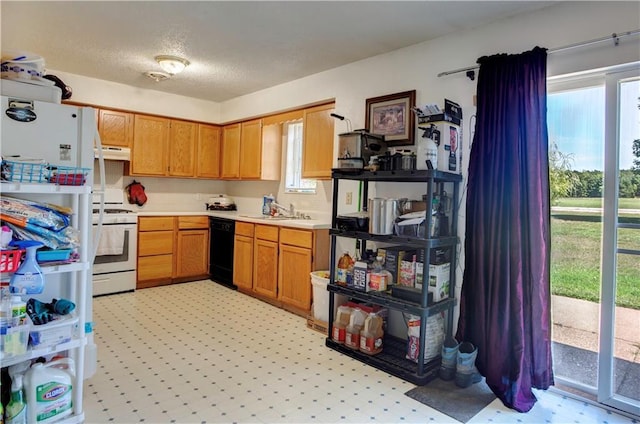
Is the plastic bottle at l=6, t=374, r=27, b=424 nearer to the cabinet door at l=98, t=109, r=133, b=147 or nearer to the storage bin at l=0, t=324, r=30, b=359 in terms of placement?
the storage bin at l=0, t=324, r=30, b=359

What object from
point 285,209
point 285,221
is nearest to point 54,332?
point 285,221

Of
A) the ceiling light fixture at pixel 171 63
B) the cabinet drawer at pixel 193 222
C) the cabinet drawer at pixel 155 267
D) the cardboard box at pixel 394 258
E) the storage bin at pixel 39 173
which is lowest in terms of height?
A: the cabinet drawer at pixel 155 267

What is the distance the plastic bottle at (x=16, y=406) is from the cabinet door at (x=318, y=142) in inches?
111

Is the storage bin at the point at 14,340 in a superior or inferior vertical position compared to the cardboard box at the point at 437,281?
inferior

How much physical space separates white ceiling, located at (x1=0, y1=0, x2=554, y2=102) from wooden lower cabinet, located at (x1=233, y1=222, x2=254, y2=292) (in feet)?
5.69

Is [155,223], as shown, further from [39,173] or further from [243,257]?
[39,173]

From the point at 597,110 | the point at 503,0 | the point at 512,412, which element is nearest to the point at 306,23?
the point at 503,0

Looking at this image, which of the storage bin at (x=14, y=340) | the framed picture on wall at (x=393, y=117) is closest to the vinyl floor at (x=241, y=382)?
the storage bin at (x=14, y=340)

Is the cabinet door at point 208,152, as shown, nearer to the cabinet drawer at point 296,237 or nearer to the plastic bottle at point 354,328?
the cabinet drawer at point 296,237

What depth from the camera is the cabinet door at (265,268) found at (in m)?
4.10

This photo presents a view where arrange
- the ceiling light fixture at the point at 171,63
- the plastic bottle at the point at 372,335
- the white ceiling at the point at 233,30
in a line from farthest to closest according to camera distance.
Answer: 1. the ceiling light fixture at the point at 171,63
2. the plastic bottle at the point at 372,335
3. the white ceiling at the point at 233,30

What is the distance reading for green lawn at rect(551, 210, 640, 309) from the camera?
225 cm

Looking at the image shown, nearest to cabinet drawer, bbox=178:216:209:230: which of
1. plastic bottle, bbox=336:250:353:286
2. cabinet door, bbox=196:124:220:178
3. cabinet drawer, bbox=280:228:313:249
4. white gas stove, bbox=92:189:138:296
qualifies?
white gas stove, bbox=92:189:138:296

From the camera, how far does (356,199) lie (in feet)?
11.9
